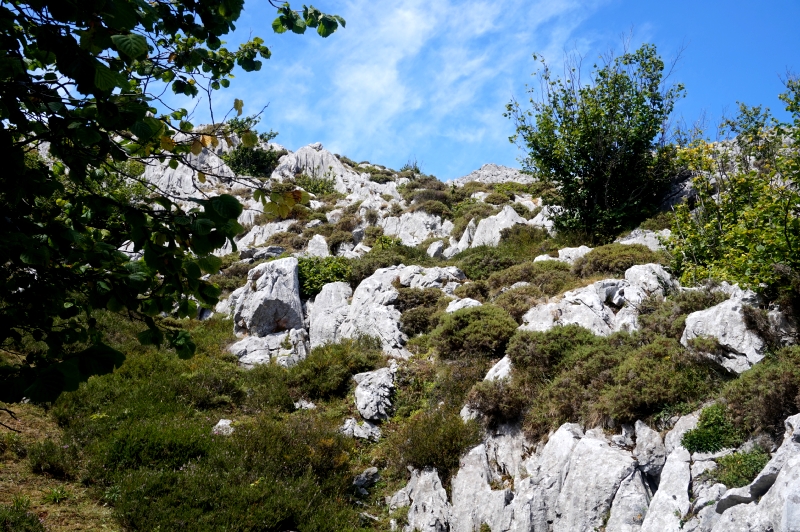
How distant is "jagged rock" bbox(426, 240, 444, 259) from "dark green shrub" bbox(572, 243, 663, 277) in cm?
899

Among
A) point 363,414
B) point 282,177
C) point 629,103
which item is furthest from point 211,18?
point 282,177

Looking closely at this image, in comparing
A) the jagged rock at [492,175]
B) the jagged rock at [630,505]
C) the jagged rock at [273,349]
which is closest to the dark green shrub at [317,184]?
the jagged rock at [492,175]

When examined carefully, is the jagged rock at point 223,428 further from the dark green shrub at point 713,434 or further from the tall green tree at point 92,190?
the dark green shrub at point 713,434

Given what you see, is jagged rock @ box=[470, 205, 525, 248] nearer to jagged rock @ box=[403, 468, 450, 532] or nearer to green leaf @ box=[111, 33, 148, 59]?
jagged rock @ box=[403, 468, 450, 532]

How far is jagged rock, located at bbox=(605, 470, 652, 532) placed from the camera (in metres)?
6.02

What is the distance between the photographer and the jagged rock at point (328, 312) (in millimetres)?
15109

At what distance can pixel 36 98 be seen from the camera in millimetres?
3334

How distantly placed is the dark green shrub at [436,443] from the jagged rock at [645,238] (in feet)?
27.6

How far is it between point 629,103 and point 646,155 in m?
1.90

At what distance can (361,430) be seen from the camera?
10.7m

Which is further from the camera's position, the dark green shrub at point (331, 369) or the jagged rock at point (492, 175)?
the jagged rock at point (492, 175)

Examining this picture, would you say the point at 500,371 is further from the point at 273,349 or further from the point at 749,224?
the point at 273,349

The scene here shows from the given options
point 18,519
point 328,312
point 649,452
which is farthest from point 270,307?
point 649,452

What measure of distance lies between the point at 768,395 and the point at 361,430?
23.9 feet
